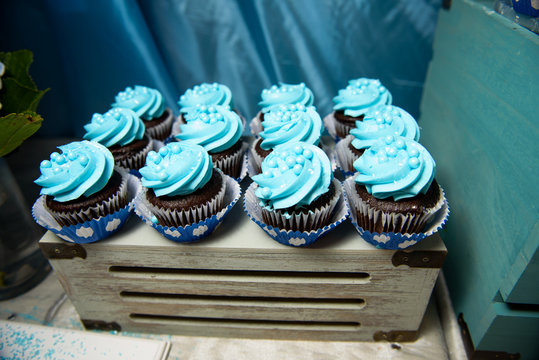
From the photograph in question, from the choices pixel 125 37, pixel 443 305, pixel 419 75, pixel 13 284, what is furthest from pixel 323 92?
pixel 13 284

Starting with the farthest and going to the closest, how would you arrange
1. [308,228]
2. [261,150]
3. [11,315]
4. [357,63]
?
[357,63]
[11,315]
[261,150]
[308,228]

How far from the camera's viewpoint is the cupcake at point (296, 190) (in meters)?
1.02

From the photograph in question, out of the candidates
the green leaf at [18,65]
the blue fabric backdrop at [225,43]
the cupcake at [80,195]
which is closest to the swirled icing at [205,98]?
the blue fabric backdrop at [225,43]

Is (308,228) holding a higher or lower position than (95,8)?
lower

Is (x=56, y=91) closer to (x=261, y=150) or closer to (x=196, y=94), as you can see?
(x=196, y=94)

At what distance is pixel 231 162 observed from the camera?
1.37 m

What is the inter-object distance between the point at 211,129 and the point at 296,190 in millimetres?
447

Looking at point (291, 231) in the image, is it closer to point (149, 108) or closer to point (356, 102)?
point (356, 102)

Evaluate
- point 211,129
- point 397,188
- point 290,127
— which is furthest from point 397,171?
point 211,129

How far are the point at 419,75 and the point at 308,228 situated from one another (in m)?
1.17

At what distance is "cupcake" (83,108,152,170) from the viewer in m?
1.33

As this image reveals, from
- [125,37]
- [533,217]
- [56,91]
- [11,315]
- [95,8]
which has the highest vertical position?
[95,8]

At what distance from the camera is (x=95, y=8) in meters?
1.70

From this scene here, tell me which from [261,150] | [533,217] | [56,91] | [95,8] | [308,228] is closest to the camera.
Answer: [533,217]
